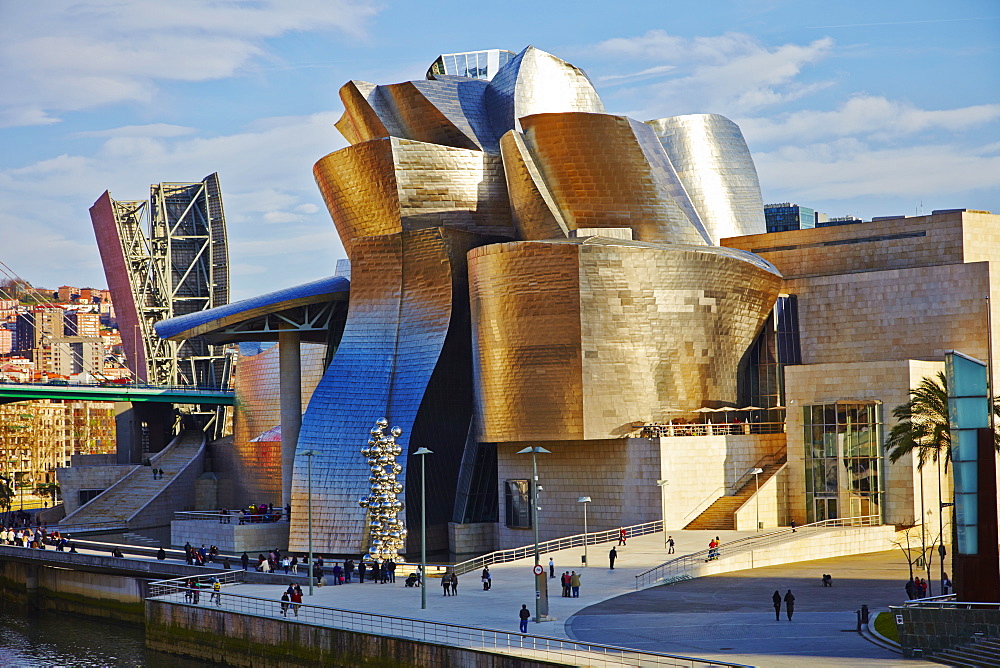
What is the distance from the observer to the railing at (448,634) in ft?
82.1

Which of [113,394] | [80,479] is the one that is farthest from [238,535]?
[80,479]

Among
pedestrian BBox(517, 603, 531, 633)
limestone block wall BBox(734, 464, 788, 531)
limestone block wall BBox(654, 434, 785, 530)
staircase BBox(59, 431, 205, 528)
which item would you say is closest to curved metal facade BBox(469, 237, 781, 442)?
limestone block wall BBox(654, 434, 785, 530)

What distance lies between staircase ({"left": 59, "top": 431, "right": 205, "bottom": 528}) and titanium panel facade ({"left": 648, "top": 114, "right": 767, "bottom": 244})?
3537 centimetres

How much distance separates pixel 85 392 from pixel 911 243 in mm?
48627

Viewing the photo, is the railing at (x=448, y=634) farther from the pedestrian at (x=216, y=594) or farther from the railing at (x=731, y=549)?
the railing at (x=731, y=549)

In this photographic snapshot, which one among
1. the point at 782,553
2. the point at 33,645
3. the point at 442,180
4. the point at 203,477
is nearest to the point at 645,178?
the point at 442,180

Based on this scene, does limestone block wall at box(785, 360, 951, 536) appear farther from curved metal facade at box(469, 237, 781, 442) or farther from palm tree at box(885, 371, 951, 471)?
palm tree at box(885, 371, 951, 471)

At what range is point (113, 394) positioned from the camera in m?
75.2

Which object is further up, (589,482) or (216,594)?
(589,482)

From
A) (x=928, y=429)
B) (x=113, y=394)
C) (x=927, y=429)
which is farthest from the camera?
(x=113, y=394)

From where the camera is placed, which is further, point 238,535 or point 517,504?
point 238,535

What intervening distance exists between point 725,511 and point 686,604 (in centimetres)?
1539

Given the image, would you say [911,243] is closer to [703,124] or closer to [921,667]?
[703,124]

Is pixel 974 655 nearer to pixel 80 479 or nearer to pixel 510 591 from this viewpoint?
pixel 510 591
